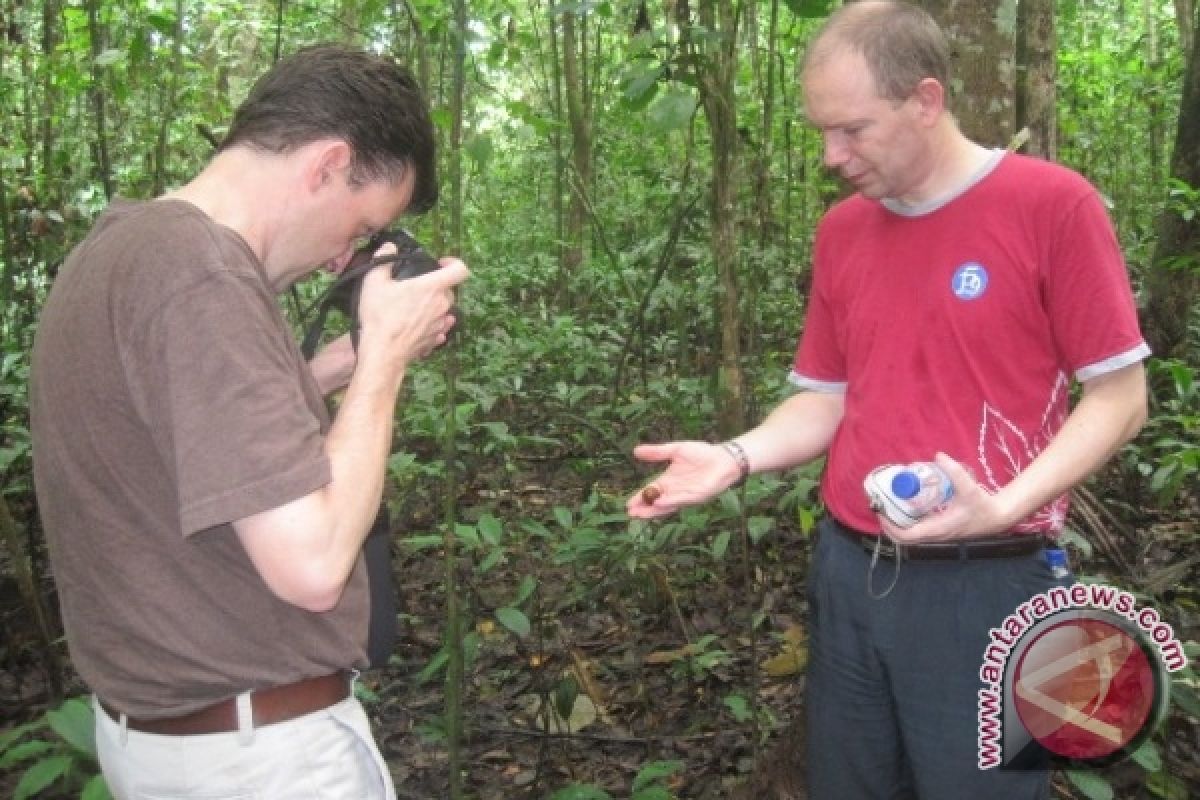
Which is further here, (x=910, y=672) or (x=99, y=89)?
(x=99, y=89)

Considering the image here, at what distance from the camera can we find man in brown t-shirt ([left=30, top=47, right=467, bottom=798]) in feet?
4.25

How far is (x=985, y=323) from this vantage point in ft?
6.11

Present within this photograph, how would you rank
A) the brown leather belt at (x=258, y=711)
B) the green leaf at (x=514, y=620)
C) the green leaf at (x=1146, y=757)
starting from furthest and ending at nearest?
the green leaf at (x=514, y=620), the green leaf at (x=1146, y=757), the brown leather belt at (x=258, y=711)

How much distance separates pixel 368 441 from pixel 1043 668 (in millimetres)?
1340

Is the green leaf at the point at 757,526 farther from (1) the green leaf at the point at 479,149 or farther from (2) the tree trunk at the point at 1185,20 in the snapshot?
(2) the tree trunk at the point at 1185,20

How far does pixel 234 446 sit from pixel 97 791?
2.99 ft

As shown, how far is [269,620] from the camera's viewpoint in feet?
4.72

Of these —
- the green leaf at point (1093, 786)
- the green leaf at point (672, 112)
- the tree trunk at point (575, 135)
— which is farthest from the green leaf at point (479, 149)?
the tree trunk at point (575, 135)

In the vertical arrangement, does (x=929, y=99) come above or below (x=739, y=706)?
above

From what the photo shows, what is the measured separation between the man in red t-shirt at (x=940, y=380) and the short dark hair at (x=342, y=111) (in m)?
0.78

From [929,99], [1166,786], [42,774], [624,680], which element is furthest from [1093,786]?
[42,774]

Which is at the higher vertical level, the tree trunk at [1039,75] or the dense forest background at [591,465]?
the tree trunk at [1039,75]

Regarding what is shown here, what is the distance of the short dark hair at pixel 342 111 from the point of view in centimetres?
155

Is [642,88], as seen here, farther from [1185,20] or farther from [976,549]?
[1185,20]
